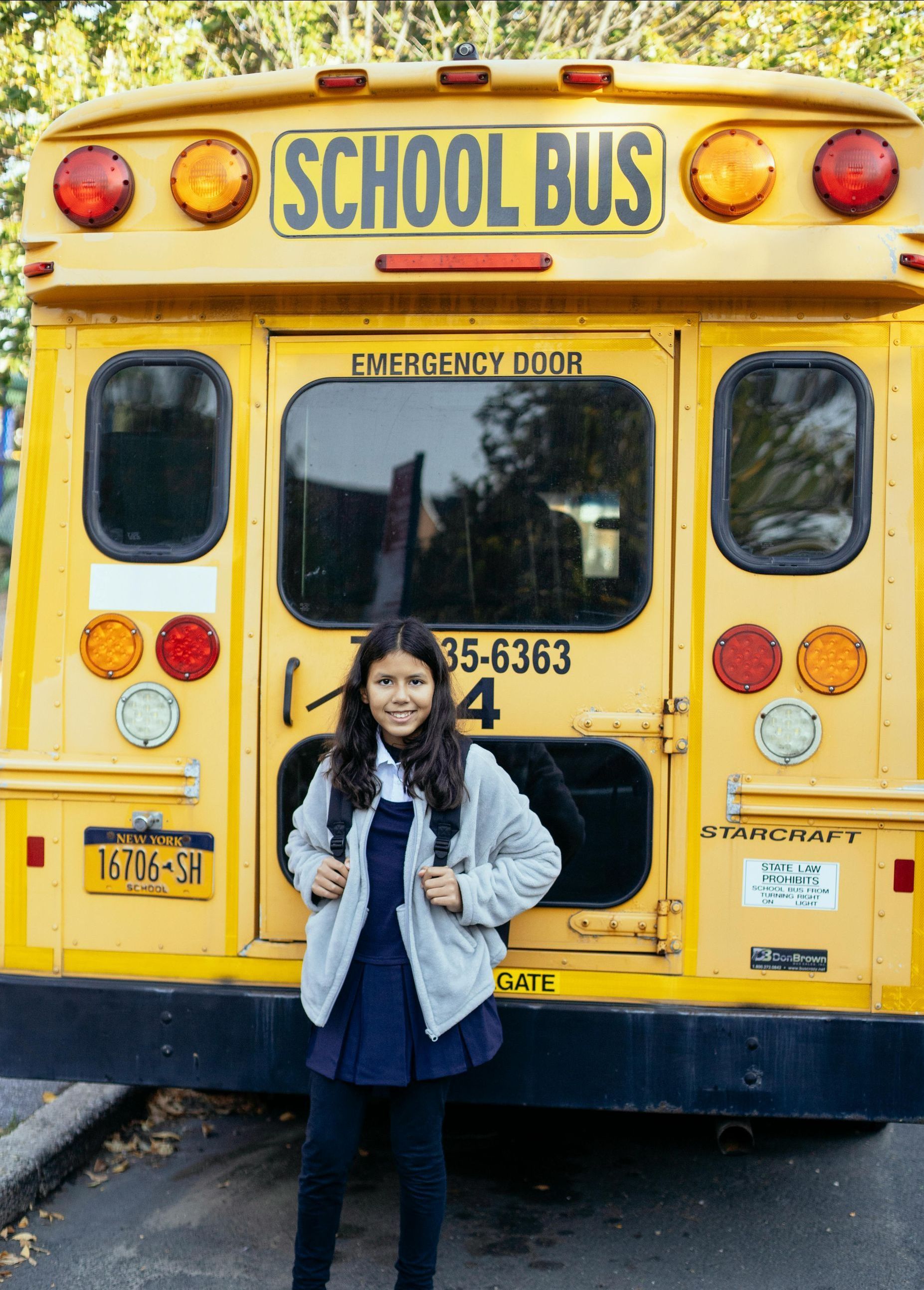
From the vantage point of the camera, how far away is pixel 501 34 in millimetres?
11391

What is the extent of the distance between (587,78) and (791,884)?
2.04 metres

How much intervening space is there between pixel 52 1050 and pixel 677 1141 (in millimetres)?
2133

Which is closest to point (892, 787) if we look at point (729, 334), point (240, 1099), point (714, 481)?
point (714, 481)

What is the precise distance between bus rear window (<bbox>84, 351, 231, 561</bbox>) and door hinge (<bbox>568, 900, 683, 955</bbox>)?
1397 mm

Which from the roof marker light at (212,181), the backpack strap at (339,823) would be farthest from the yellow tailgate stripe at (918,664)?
the roof marker light at (212,181)

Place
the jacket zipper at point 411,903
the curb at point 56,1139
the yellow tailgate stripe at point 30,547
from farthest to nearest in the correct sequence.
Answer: the curb at point 56,1139 < the yellow tailgate stripe at point 30,547 < the jacket zipper at point 411,903

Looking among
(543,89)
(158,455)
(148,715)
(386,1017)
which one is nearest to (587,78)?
(543,89)

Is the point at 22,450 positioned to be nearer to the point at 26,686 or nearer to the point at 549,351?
the point at 26,686

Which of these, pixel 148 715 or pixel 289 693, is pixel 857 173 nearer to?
pixel 289 693

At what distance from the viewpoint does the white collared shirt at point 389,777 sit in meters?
2.80

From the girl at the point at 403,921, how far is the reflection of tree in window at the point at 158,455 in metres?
0.80

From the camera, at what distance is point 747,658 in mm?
3146

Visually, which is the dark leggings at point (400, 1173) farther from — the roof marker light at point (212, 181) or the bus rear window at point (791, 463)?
the roof marker light at point (212, 181)

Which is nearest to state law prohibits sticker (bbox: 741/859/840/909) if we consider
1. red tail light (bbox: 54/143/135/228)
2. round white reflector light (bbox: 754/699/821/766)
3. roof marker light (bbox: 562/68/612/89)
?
round white reflector light (bbox: 754/699/821/766)
